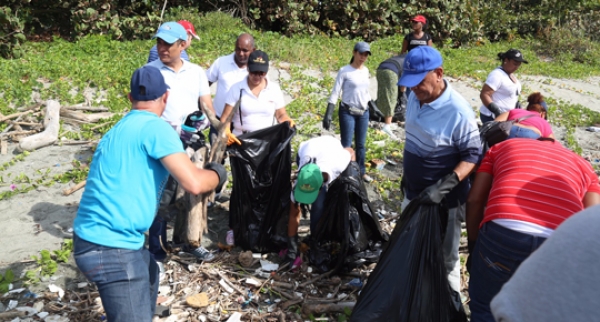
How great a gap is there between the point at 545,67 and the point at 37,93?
39.9 ft

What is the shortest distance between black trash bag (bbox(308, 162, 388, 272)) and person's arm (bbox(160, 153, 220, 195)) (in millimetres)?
1629

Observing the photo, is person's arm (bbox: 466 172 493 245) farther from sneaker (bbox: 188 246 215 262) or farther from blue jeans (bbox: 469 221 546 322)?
sneaker (bbox: 188 246 215 262)

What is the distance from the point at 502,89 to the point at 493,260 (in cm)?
363

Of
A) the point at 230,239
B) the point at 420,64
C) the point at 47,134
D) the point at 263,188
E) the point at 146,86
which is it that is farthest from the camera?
the point at 47,134

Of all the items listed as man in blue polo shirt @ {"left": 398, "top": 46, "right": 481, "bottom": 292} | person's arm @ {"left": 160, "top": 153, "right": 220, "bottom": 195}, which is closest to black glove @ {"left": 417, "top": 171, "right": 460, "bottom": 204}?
man in blue polo shirt @ {"left": 398, "top": 46, "right": 481, "bottom": 292}

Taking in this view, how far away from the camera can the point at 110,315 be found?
2424 millimetres

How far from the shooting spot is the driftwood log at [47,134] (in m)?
6.05

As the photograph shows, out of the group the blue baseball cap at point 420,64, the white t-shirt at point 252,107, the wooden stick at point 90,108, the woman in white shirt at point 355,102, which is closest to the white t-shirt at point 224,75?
the white t-shirt at point 252,107

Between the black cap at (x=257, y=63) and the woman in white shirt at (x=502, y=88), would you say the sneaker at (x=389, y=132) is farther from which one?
the black cap at (x=257, y=63)

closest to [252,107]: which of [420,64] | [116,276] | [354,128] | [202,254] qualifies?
[202,254]

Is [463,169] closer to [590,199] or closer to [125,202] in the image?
[590,199]

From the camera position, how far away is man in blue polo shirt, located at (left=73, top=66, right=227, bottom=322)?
2.36 metres

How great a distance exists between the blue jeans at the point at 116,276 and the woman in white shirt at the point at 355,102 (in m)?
3.81

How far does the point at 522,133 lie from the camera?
10.5 ft
